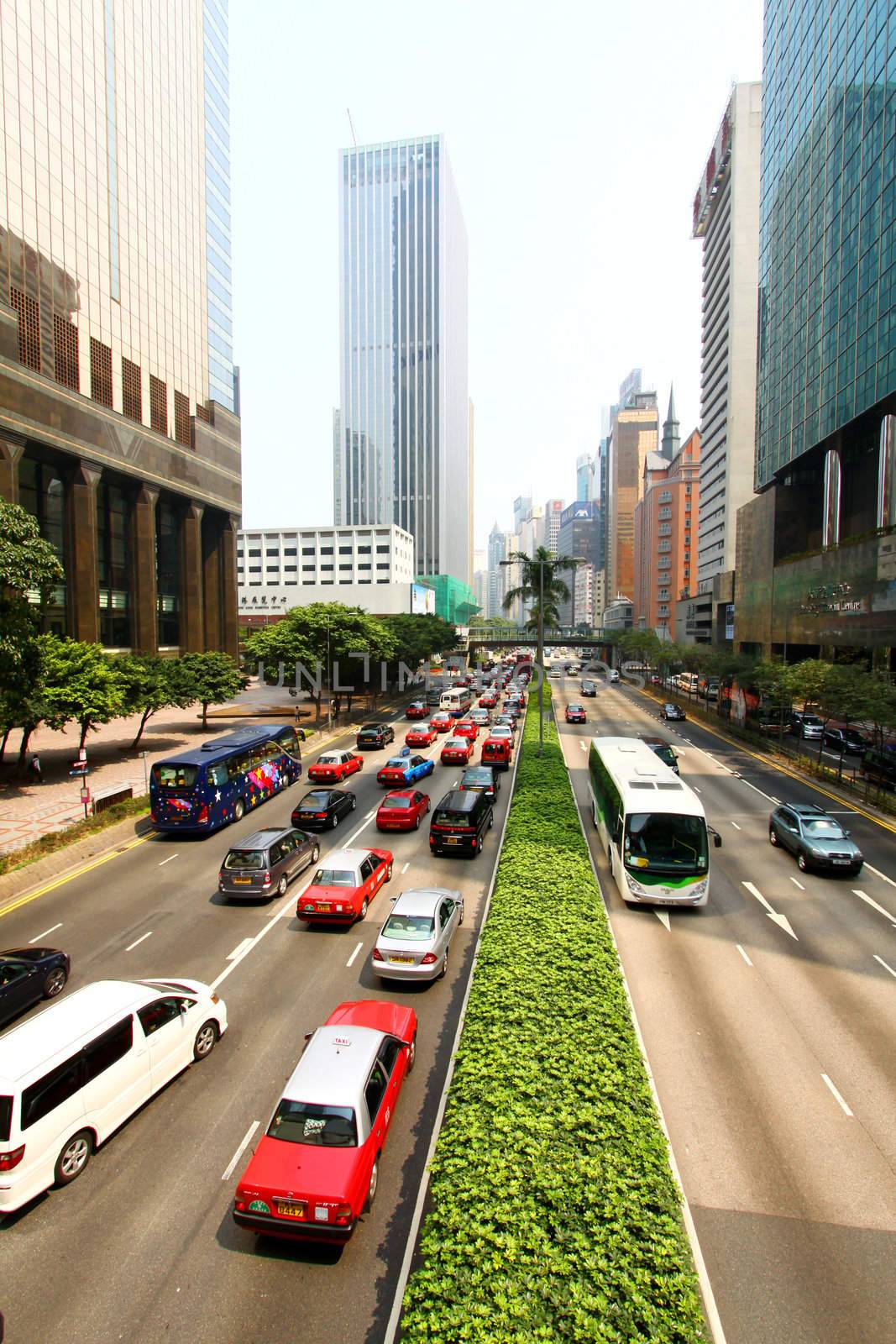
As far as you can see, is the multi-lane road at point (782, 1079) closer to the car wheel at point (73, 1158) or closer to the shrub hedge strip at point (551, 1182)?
the shrub hedge strip at point (551, 1182)

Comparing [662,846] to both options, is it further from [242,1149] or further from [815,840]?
[242,1149]

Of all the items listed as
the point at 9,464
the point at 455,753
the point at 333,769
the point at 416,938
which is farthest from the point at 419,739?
the point at 9,464

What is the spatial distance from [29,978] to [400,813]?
14.0m

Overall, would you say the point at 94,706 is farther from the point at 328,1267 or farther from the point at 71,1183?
the point at 328,1267

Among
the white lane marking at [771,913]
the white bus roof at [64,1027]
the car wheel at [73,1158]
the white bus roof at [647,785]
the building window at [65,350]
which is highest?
the building window at [65,350]

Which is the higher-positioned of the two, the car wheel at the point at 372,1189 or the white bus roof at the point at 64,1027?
the white bus roof at the point at 64,1027

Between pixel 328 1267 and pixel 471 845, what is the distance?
1498 centimetres

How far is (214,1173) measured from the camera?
374 inches

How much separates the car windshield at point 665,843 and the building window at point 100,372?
55.9 meters

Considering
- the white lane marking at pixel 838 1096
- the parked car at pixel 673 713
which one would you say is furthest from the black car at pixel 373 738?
the white lane marking at pixel 838 1096

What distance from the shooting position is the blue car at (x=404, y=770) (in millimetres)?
33406

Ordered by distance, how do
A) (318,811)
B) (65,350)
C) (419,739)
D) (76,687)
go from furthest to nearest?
(65,350), (419,739), (76,687), (318,811)

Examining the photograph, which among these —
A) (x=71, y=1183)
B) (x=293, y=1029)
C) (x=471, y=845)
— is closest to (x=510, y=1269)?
(x=71, y=1183)

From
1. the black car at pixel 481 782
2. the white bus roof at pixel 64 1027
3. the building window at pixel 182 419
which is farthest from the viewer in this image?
the building window at pixel 182 419
